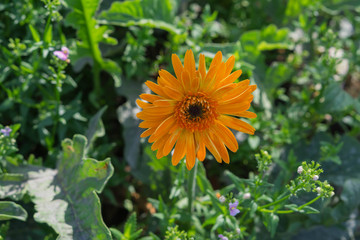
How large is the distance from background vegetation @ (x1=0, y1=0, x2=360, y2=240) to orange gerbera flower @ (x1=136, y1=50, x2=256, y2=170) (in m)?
0.29

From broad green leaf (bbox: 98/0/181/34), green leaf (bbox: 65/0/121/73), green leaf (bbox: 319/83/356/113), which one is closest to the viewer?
green leaf (bbox: 65/0/121/73)

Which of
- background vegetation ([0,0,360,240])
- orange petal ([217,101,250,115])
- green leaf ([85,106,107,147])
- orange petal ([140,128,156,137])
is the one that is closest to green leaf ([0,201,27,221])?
background vegetation ([0,0,360,240])

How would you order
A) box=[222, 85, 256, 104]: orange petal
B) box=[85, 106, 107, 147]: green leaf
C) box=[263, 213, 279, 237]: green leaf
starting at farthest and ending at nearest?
1. box=[85, 106, 107, 147]: green leaf
2. box=[263, 213, 279, 237]: green leaf
3. box=[222, 85, 256, 104]: orange petal

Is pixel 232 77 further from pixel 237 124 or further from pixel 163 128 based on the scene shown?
pixel 163 128

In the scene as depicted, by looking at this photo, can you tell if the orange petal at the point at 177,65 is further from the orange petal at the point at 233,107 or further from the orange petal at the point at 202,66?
the orange petal at the point at 233,107

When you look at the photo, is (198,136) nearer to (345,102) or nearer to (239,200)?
(239,200)

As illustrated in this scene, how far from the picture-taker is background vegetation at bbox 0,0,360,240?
84.4 inches

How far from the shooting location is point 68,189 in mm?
2295

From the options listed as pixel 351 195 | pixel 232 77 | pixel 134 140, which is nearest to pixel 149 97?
pixel 232 77

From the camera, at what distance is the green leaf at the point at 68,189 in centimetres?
204

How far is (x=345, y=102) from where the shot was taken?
2742 mm

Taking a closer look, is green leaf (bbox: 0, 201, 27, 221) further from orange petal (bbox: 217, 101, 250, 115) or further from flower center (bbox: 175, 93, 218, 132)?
orange petal (bbox: 217, 101, 250, 115)

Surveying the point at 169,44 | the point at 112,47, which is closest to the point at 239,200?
the point at 169,44

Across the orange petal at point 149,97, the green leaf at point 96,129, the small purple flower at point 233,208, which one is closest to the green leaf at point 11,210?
the green leaf at point 96,129
